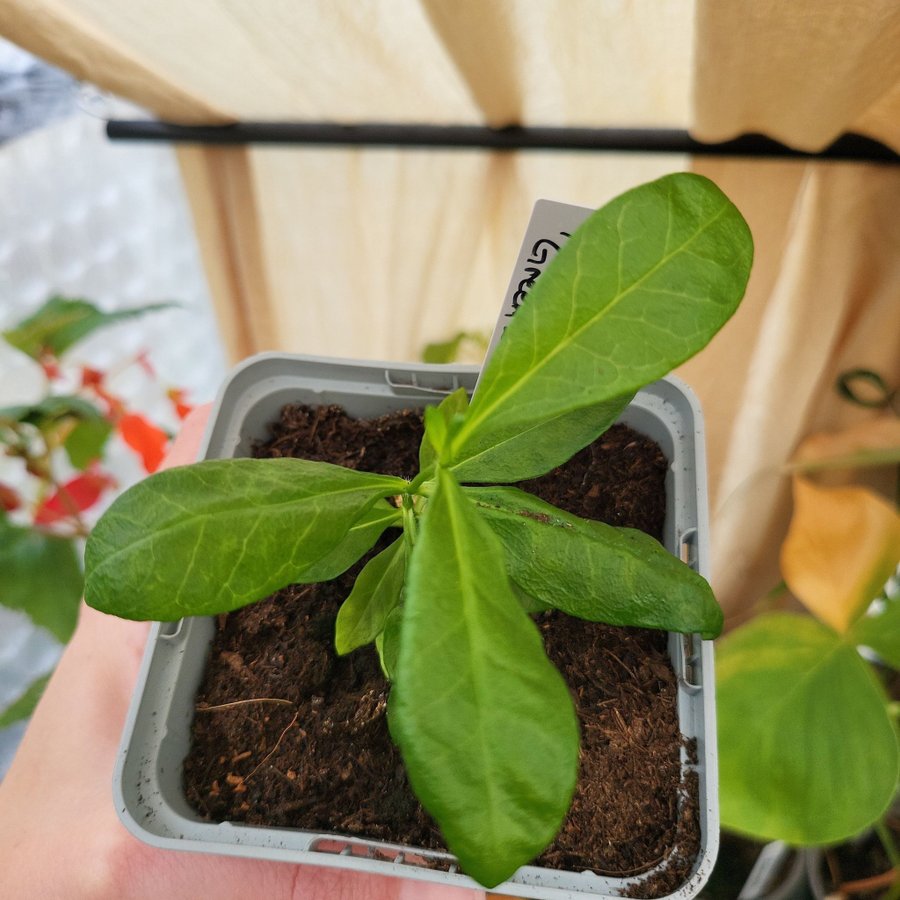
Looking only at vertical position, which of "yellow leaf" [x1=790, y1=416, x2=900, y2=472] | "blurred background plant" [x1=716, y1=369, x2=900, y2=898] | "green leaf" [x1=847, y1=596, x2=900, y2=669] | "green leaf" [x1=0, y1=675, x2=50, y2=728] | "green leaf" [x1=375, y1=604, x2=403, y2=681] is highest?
"green leaf" [x1=375, y1=604, x2=403, y2=681]

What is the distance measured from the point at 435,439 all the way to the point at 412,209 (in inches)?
26.1

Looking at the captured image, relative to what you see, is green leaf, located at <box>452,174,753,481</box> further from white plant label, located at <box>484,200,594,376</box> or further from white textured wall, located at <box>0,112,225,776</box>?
white textured wall, located at <box>0,112,225,776</box>

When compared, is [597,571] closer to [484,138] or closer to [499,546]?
[499,546]

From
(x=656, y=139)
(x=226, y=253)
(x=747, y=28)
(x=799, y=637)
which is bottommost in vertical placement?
(x=799, y=637)

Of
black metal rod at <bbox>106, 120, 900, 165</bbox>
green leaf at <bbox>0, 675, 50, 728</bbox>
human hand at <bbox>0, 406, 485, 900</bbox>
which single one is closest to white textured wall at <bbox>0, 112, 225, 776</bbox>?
black metal rod at <bbox>106, 120, 900, 165</bbox>

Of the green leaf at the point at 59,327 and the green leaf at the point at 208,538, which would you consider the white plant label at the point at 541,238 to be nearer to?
the green leaf at the point at 208,538

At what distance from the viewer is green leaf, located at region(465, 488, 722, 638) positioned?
37 cm

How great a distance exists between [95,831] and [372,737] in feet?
0.81

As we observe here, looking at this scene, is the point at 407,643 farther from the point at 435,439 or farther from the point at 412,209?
the point at 412,209

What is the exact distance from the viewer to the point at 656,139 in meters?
0.77

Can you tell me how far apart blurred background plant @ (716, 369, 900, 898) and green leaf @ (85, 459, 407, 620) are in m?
0.48

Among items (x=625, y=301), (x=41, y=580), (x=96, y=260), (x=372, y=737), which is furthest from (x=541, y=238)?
(x=96, y=260)

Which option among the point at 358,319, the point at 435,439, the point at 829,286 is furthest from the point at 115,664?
the point at 829,286

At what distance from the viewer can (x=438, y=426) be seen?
0.35 m
